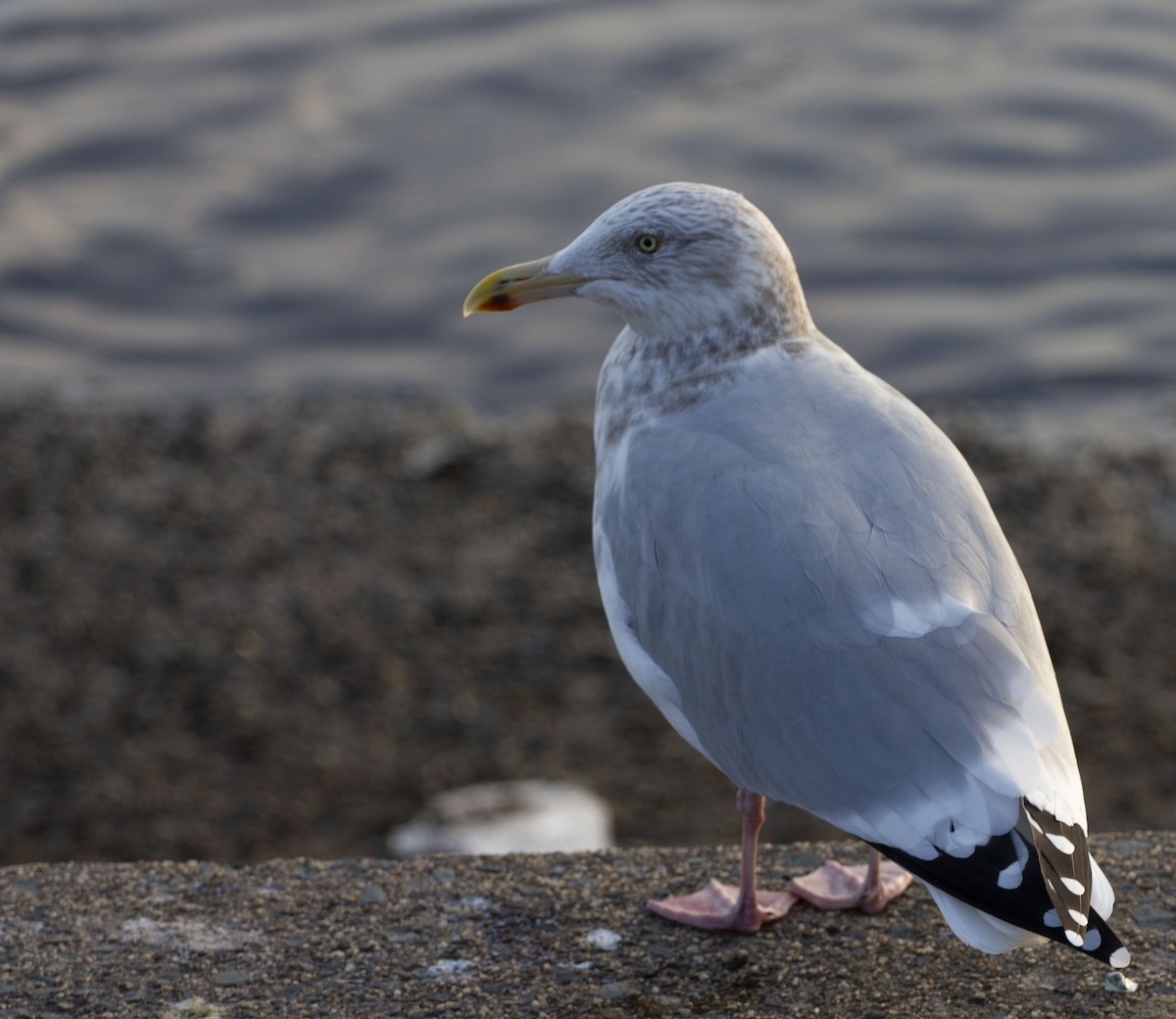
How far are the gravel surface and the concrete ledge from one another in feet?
6.53

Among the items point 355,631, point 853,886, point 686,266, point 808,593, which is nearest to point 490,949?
point 853,886

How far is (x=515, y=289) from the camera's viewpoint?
337cm

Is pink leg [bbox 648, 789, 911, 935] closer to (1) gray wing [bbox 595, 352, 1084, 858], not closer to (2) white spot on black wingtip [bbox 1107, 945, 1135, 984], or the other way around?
(1) gray wing [bbox 595, 352, 1084, 858]

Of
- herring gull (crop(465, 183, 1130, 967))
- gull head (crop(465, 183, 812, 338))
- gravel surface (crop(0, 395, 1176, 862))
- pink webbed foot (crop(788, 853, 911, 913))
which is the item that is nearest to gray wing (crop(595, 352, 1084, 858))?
herring gull (crop(465, 183, 1130, 967))

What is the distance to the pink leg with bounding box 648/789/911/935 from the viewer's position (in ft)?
10.4

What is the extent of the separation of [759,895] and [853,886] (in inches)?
7.4

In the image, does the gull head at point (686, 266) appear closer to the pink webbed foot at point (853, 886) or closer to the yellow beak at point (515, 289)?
the yellow beak at point (515, 289)

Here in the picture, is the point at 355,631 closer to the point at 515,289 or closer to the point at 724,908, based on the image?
the point at 515,289

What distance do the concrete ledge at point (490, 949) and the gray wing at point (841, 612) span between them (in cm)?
41

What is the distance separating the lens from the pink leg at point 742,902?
10.4ft

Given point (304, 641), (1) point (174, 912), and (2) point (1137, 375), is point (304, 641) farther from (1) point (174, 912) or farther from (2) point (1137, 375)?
(2) point (1137, 375)

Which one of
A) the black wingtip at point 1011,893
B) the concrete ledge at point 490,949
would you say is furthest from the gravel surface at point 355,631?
the black wingtip at point 1011,893

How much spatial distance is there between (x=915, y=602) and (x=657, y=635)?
52 cm

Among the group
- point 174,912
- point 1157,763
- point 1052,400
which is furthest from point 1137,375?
point 174,912
